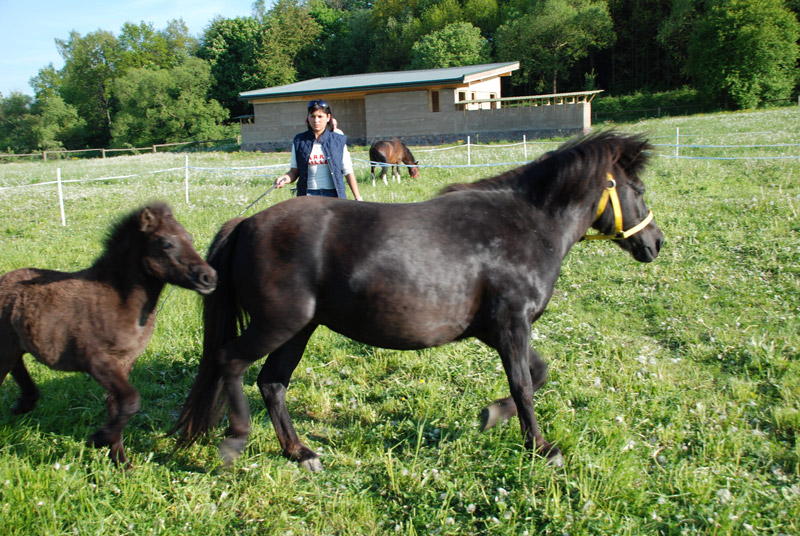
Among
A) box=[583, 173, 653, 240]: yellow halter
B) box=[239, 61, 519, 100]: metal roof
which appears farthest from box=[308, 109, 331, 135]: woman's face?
box=[239, 61, 519, 100]: metal roof

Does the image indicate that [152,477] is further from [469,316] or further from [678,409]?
[678,409]

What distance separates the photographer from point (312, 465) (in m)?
3.54

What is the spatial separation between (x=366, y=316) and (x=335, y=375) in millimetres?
1696

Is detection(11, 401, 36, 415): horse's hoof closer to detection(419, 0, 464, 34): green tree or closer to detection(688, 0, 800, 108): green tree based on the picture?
detection(688, 0, 800, 108): green tree

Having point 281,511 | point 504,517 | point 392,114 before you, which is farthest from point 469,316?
point 392,114

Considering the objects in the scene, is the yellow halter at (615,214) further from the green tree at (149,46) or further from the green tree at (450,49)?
the green tree at (149,46)

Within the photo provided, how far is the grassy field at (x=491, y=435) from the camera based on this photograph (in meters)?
2.96

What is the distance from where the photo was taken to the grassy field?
9.71 ft

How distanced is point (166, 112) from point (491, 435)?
2398 inches

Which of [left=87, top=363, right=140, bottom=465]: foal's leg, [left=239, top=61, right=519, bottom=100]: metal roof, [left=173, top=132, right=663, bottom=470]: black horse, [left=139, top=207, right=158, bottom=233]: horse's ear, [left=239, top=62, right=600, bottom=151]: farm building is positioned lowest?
[left=87, top=363, right=140, bottom=465]: foal's leg

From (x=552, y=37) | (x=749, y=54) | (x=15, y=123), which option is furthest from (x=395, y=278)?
(x=15, y=123)

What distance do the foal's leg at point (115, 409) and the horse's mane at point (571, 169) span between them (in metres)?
2.38

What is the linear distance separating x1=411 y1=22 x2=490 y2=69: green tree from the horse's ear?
55.6 m

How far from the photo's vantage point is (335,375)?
4.85 meters
